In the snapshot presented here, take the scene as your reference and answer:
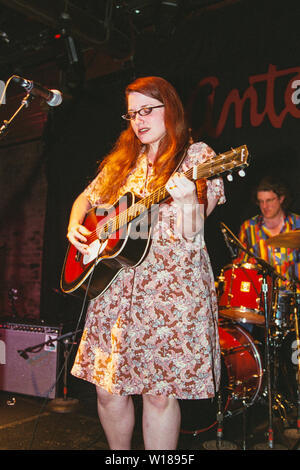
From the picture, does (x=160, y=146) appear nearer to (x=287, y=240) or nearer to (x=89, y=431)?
(x=287, y=240)

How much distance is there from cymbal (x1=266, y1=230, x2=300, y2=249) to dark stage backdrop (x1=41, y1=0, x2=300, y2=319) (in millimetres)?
1203

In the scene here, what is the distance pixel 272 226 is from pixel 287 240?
47.2 inches

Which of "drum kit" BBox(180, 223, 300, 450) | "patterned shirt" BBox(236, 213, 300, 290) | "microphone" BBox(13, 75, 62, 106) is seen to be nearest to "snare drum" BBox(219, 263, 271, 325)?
"drum kit" BBox(180, 223, 300, 450)

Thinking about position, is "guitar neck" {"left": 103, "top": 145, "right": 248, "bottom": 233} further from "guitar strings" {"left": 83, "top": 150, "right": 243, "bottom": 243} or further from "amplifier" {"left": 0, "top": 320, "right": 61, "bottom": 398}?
"amplifier" {"left": 0, "top": 320, "right": 61, "bottom": 398}

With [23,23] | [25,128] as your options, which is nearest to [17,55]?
[23,23]

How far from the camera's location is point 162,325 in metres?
1.70

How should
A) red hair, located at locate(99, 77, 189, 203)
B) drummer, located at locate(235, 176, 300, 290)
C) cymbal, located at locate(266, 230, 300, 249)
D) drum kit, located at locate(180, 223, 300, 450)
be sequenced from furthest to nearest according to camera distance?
drummer, located at locate(235, 176, 300, 290) → drum kit, located at locate(180, 223, 300, 450) → cymbal, located at locate(266, 230, 300, 249) → red hair, located at locate(99, 77, 189, 203)

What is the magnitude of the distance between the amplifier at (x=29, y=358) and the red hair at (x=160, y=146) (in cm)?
246

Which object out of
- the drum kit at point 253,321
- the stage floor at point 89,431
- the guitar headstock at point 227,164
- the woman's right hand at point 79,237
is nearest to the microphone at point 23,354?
the stage floor at point 89,431

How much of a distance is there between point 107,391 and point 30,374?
263cm

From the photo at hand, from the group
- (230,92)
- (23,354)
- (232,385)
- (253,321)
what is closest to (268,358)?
(232,385)

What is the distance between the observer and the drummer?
395 cm

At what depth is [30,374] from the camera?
4137 mm

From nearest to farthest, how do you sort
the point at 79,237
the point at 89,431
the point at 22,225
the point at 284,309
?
the point at 79,237, the point at 89,431, the point at 284,309, the point at 22,225
